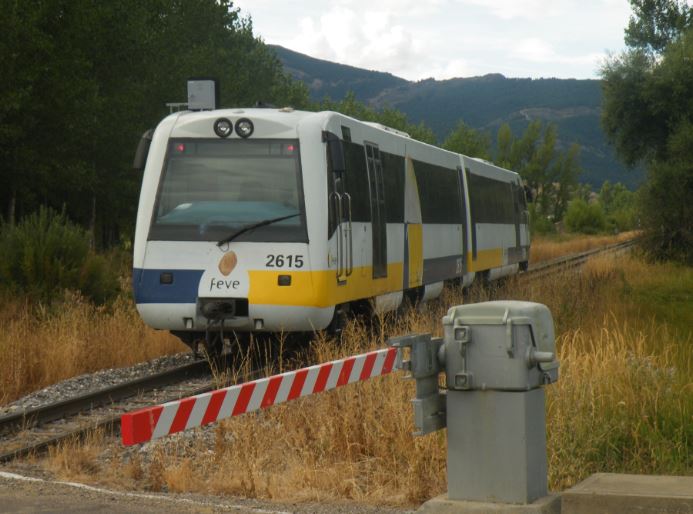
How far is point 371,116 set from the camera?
283ft

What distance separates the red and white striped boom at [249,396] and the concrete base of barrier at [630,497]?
1229 millimetres

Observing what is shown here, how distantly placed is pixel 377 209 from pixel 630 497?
35.4 feet

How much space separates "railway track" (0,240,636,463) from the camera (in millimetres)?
9672

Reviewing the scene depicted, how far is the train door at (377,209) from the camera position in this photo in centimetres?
1603

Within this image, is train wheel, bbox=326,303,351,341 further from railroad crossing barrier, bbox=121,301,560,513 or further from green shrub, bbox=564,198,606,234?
green shrub, bbox=564,198,606,234

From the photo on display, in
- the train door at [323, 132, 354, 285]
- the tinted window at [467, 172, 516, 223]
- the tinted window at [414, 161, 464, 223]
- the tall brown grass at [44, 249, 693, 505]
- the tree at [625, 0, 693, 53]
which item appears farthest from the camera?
the tree at [625, 0, 693, 53]

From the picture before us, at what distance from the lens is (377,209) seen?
16.3m

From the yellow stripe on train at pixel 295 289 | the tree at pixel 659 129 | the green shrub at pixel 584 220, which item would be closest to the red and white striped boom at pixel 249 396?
the yellow stripe on train at pixel 295 289

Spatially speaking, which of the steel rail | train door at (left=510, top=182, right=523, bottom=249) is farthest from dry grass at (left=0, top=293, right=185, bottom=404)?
train door at (left=510, top=182, right=523, bottom=249)

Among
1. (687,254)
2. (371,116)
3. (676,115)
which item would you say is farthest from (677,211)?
Result: (371,116)

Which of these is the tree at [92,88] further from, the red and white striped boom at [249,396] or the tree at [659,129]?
the red and white striped boom at [249,396]

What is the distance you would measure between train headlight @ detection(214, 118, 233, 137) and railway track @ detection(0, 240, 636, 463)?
8.98 ft

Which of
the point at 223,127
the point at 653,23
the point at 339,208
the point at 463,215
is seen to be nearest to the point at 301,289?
the point at 339,208

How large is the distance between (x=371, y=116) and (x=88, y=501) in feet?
263
